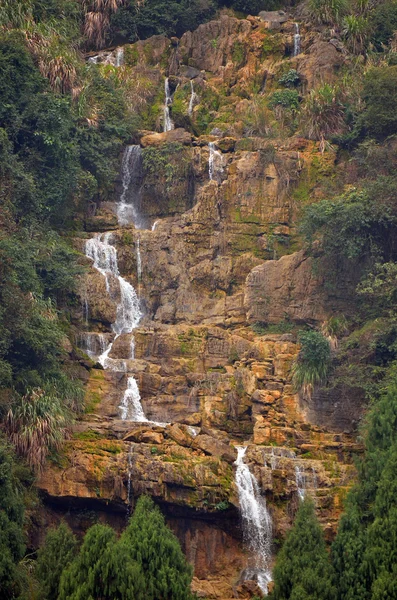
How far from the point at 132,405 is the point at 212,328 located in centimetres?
502

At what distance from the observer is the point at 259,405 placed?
38281 mm

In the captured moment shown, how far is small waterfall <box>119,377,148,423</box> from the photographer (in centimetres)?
3859

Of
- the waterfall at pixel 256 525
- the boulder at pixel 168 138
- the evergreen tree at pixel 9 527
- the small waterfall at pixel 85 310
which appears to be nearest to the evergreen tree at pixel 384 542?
the waterfall at pixel 256 525

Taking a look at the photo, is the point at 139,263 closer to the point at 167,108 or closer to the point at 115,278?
the point at 115,278

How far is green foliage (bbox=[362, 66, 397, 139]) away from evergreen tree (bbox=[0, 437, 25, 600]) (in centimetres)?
2294

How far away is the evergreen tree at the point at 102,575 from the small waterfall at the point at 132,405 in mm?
10532

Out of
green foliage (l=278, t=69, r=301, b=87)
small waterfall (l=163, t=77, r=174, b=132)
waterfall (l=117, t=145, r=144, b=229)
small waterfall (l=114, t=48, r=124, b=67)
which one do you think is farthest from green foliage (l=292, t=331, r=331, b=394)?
small waterfall (l=114, t=48, r=124, b=67)

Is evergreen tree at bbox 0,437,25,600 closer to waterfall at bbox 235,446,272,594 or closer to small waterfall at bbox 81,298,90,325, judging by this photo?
waterfall at bbox 235,446,272,594

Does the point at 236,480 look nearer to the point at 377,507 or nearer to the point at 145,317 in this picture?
the point at 377,507

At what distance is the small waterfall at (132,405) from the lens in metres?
38.6

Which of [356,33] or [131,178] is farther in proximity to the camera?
[356,33]

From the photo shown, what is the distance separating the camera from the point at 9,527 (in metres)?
29.8

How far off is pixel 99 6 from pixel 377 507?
35.0 m

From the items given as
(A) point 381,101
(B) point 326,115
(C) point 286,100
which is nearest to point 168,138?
(C) point 286,100
